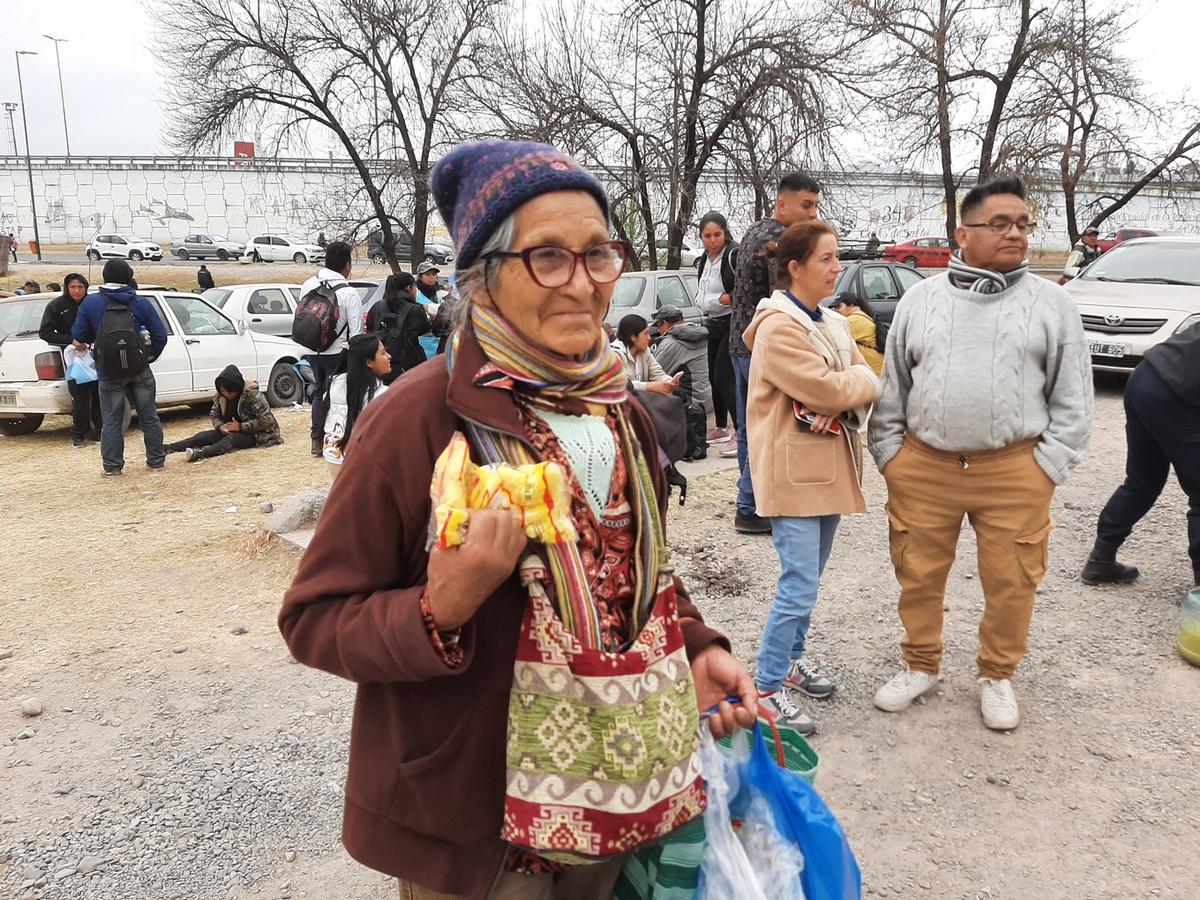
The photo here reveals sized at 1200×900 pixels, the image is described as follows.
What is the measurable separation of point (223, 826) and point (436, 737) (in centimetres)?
215

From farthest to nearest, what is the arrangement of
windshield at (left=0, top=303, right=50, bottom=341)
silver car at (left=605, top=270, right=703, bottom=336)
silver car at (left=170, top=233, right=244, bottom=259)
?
silver car at (left=170, top=233, right=244, bottom=259) < silver car at (left=605, top=270, right=703, bottom=336) < windshield at (left=0, top=303, right=50, bottom=341)

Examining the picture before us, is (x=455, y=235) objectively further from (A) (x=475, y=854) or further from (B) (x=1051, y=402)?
(B) (x=1051, y=402)

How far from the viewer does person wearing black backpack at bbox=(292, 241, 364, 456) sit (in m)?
7.72

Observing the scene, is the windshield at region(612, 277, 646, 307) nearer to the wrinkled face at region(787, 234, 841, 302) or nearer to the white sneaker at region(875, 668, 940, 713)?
the wrinkled face at region(787, 234, 841, 302)

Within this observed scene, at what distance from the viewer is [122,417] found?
8.10 metres

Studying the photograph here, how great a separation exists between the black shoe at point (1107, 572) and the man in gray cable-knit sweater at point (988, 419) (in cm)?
169

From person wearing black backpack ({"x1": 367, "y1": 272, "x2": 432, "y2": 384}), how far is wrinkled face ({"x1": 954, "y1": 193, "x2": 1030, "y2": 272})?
5.85 metres

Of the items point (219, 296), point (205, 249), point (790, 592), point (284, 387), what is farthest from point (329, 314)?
A: point (205, 249)

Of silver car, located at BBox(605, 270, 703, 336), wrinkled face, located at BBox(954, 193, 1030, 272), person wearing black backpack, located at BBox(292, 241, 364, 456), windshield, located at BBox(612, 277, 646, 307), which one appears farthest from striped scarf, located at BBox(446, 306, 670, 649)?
windshield, located at BBox(612, 277, 646, 307)

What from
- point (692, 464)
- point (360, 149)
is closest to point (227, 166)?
point (360, 149)

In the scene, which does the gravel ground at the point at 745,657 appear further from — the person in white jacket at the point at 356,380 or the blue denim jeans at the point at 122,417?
the blue denim jeans at the point at 122,417

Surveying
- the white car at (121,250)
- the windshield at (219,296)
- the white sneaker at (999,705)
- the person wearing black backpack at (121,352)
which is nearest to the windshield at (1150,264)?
the white sneaker at (999,705)

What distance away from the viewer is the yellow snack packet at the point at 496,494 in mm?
1119

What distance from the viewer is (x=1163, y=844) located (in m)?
2.70
